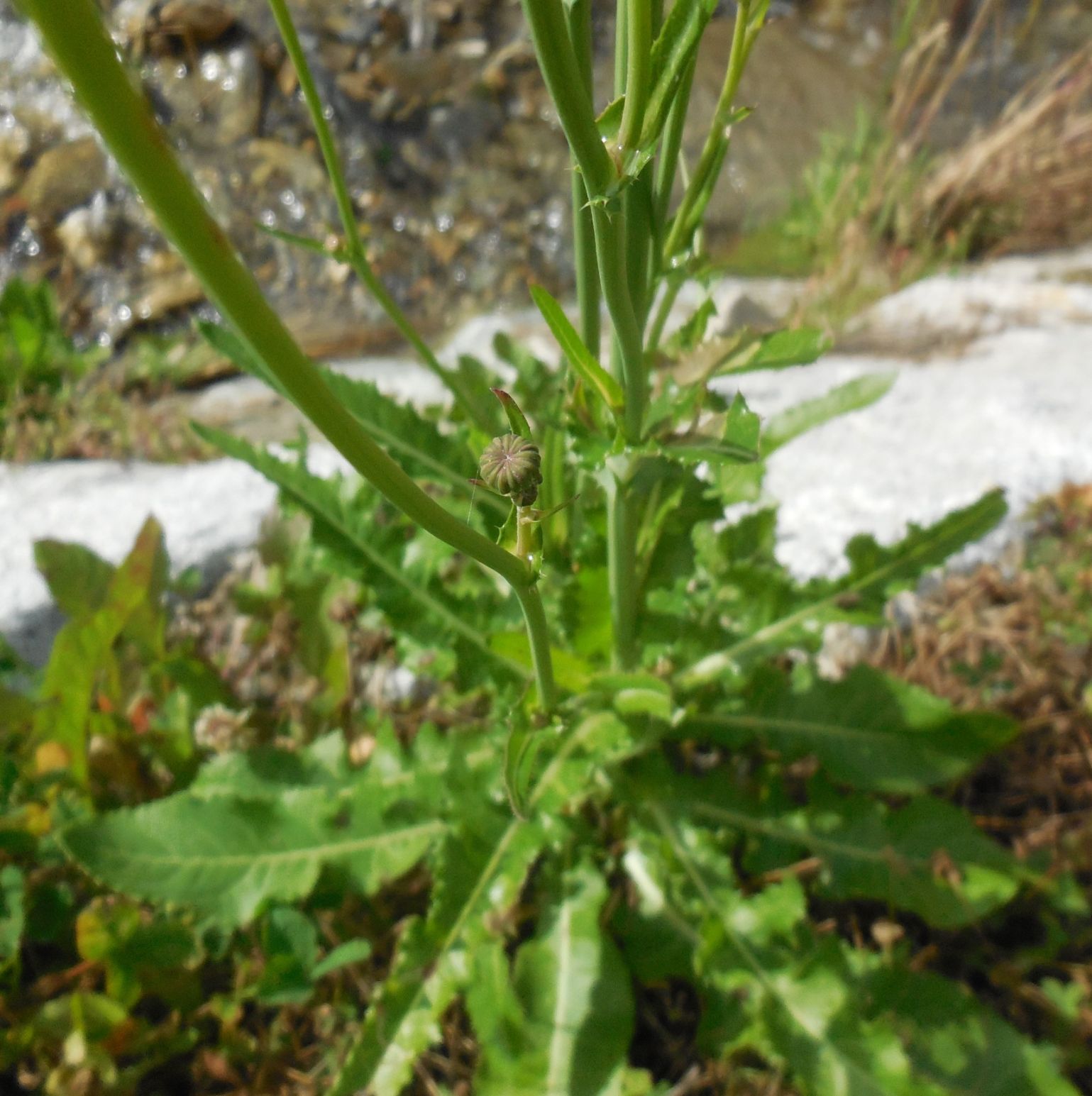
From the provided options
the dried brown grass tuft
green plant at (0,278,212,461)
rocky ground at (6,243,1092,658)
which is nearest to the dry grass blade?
rocky ground at (6,243,1092,658)

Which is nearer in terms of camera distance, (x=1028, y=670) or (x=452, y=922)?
(x=452, y=922)

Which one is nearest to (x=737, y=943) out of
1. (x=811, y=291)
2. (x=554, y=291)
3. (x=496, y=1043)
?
(x=496, y=1043)

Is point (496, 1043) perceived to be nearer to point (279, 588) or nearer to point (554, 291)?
point (279, 588)

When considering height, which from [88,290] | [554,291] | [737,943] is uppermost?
[88,290]

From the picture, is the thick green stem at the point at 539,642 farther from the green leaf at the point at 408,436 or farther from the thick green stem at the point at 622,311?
the green leaf at the point at 408,436

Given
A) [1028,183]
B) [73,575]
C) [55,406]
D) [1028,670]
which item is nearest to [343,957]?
[73,575]

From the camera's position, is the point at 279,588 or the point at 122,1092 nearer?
the point at 122,1092

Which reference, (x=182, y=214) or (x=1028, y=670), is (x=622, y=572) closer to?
(x=182, y=214)
